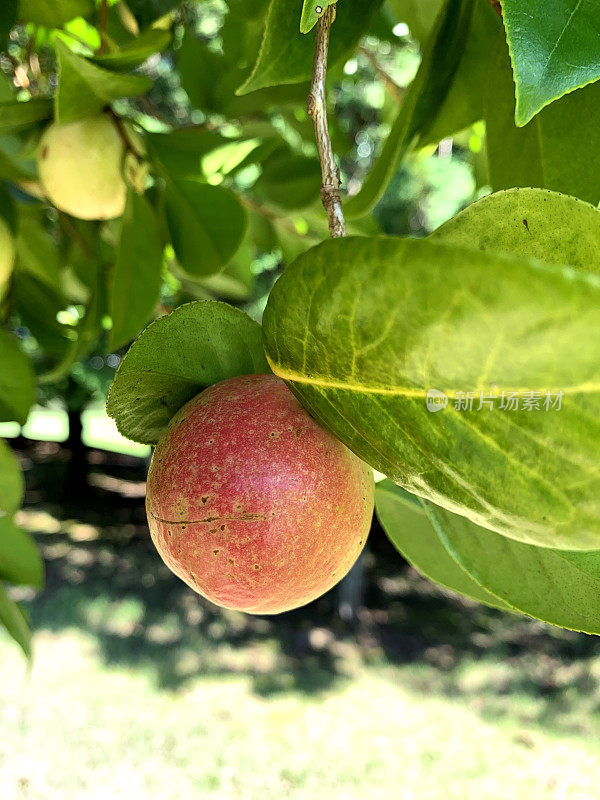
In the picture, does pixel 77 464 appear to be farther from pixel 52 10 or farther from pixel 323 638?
pixel 52 10

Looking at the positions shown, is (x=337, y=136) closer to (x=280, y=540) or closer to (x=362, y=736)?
(x=280, y=540)

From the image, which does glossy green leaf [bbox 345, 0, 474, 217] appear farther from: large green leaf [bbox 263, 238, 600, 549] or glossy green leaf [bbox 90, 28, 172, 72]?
large green leaf [bbox 263, 238, 600, 549]

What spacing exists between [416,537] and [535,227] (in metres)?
0.40

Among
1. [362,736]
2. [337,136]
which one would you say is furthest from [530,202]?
[362,736]

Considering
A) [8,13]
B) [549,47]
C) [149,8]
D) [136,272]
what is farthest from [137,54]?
[549,47]

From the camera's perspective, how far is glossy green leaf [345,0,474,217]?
2.85ft

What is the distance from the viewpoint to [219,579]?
0.61 m

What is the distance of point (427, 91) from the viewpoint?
2.97ft

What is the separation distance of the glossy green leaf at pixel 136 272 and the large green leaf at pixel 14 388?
6.2 inches

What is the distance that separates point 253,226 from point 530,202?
1661 millimetres

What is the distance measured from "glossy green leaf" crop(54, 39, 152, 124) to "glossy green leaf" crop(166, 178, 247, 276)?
0.71 ft

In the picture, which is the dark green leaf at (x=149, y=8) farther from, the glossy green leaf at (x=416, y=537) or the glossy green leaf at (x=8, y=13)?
the glossy green leaf at (x=416, y=537)

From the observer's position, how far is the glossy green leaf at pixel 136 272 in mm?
1299

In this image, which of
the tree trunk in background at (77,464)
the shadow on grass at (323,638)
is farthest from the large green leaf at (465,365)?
the tree trunk in background at (77,464)
